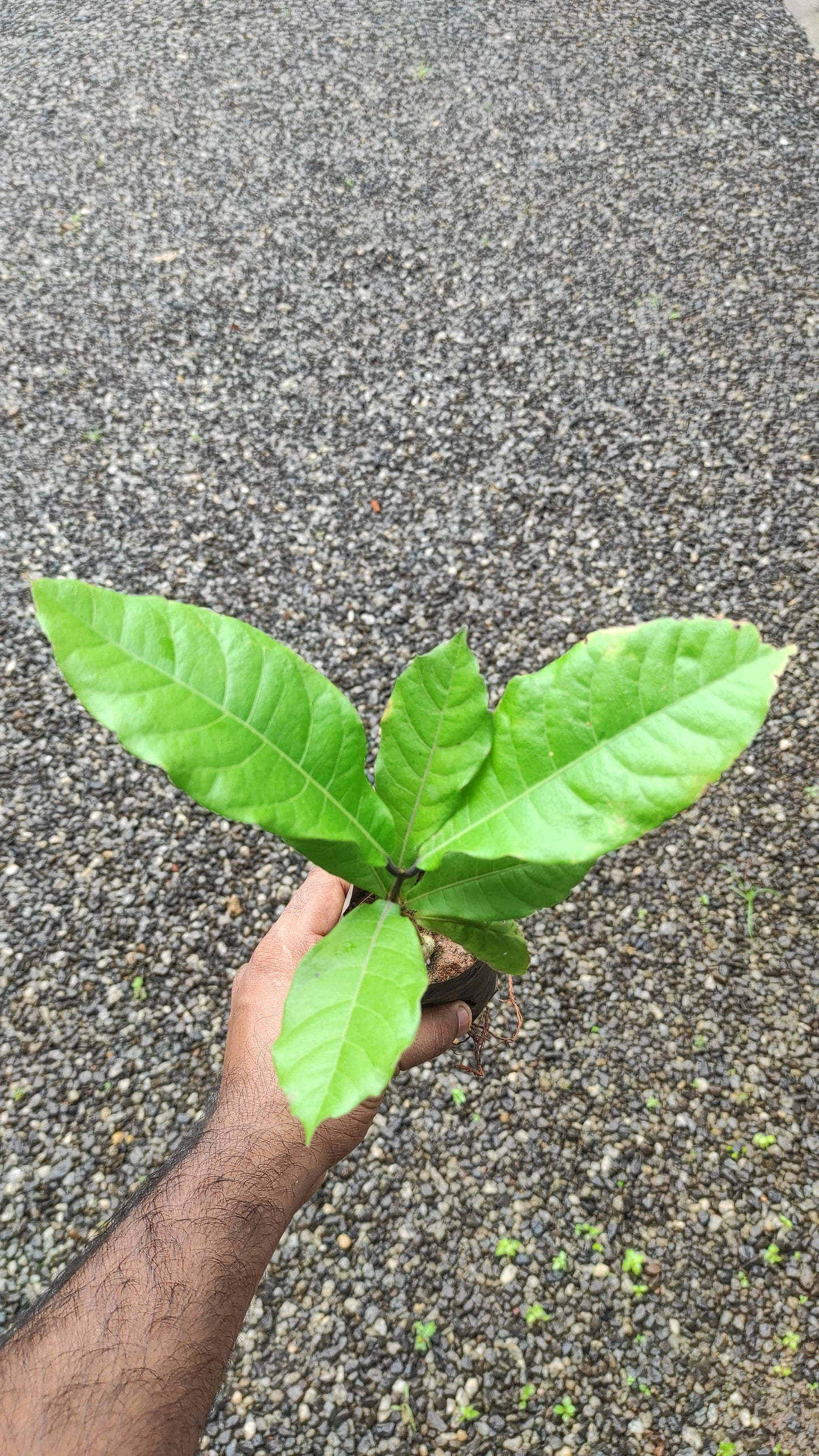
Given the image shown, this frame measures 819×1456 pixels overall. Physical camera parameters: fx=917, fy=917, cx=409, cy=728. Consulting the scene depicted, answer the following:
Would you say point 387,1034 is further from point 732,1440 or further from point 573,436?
point 573,436

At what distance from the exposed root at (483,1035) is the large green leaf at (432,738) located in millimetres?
615

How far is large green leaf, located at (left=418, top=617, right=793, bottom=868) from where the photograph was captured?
660 mm

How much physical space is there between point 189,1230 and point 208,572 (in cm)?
163

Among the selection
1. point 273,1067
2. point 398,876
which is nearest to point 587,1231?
point 273,1067

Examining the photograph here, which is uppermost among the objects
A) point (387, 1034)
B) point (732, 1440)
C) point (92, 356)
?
point (92, 356)

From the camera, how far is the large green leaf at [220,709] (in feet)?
2.13

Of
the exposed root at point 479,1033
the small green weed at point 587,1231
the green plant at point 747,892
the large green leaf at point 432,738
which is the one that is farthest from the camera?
the green plant at point 747,892

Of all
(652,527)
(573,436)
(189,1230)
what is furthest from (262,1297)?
(573,436)

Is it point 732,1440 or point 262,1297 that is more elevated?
point 262,1297

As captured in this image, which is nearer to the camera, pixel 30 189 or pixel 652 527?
pixel 652 527

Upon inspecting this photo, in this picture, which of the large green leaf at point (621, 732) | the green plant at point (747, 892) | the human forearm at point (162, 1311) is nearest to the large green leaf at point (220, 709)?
the large green leaf at point (621, 732)

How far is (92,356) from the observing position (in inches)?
108

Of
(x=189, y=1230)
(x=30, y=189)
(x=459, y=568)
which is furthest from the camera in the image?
(x=30, y=189)

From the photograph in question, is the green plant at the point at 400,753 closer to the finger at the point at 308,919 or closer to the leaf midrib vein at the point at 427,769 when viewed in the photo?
the leaf midrib vein at the point at 427,769
